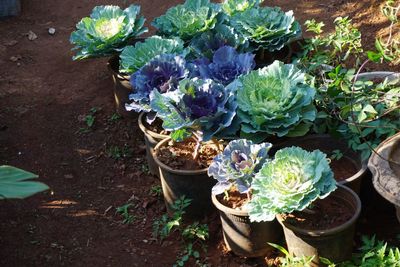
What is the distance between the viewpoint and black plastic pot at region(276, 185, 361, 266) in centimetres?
262

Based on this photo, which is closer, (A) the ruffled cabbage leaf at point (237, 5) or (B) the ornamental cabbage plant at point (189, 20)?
(B) the ornamental cabbage plant at point (189, 20)

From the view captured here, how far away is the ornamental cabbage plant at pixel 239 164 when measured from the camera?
2754 millimetres

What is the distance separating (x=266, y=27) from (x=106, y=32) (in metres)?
1.01

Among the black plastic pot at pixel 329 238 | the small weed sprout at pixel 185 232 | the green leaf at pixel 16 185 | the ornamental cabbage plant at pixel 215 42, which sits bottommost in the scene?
the small weed sprout at pixel 185 232

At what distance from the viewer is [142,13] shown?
17.4 feet

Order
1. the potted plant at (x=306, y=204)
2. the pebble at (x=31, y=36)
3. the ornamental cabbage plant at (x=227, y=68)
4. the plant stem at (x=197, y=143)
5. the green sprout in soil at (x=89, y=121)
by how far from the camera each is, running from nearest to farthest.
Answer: the potted plant at (x=306, y=204) → the plant stem at (x=197, y=143) → the ornamental cabbage plant at (x=227, y=68) → the green sprout in soil at (x=89, y=121) → the pebble at (x=31, y=36)

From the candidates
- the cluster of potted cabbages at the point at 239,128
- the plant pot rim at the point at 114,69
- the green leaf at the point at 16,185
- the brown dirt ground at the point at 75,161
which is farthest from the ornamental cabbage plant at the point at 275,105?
the green leaf at the point at 16,185

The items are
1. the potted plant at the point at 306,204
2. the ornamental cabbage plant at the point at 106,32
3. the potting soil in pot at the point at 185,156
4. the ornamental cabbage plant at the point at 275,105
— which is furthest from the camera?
the ornamental cabbage plant at the point at 106,32

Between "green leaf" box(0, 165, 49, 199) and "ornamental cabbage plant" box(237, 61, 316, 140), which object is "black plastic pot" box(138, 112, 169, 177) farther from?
"green leaf" box(0, 165, 49, 199)

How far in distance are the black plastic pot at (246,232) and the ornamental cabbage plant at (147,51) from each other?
3.28ft

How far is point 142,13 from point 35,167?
197cm

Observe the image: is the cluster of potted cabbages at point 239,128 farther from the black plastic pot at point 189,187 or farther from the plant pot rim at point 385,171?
the plant pot rim at point 385,171

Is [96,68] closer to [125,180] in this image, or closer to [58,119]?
[58,119]

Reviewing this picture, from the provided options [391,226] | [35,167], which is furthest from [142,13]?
[391,226]
